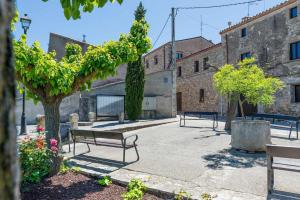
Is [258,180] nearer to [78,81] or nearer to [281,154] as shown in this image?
[281,154]

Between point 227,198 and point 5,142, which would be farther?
point 227,198

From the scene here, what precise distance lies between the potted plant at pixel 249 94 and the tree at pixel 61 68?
12.5 feet

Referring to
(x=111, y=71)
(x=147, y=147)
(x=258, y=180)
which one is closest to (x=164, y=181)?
(x=258, y=180)

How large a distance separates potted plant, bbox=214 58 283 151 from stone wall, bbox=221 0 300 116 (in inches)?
319

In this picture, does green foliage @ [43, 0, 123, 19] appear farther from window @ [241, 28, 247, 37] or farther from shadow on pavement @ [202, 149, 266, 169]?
window @ [241, 28, 247, 37]

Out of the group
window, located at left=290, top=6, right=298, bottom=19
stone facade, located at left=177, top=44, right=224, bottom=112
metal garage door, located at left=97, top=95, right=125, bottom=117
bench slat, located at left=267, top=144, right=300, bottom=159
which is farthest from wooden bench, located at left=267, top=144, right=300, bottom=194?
stone facade, located at left=177, top=44, right=224, bottom=112

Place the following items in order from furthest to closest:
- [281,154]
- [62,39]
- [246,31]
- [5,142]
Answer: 1. [62,39]
2. [246,31]
3. [281,154]
4. [5,142]

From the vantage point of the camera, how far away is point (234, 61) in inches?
856

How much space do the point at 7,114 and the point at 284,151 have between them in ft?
14.8

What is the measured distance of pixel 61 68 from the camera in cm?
491

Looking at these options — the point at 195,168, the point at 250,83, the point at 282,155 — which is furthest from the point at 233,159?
the point at 250,83

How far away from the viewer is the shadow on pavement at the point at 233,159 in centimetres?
607

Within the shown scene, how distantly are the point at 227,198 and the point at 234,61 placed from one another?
19343 millimetres

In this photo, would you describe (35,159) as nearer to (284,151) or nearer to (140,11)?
(284,151)
